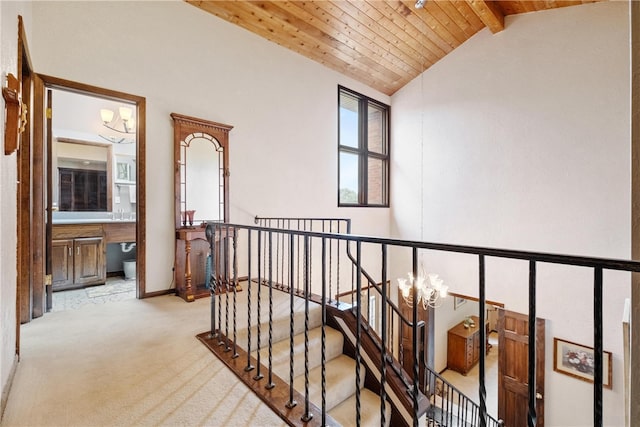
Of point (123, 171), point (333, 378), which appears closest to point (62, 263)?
point (123, 171)

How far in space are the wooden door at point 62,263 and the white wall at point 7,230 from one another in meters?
2.42

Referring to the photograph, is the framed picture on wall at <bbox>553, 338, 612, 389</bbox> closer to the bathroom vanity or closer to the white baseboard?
the white baseboard

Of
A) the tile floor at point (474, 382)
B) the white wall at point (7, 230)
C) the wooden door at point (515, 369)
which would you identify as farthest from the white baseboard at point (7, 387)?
the tile floor at point (474, 382)

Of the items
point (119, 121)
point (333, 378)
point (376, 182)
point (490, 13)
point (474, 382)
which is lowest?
point (474, 382)

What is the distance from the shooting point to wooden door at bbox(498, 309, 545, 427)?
417 cm

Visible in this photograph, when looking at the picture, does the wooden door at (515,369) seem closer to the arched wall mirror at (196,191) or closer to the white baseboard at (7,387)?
the arched wall mirror at (196,191)

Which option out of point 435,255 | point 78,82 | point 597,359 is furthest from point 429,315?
point 78,82

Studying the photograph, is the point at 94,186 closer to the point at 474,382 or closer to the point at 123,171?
the point at 123,171

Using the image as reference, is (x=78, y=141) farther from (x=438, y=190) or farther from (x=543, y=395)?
(x=543, y=395)

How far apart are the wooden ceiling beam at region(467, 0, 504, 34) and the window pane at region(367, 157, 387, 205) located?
2.78 metres

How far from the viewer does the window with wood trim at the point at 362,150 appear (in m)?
5.46

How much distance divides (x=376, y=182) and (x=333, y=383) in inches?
180

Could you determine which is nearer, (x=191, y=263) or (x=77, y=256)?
(x=191, y=263)

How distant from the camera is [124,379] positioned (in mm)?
1729
